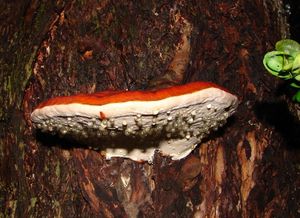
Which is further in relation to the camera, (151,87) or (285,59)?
(151,87)

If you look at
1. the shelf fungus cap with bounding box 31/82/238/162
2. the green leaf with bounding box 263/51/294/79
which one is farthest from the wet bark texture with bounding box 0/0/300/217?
Result: the green leaf with bounding box 263/51/294/79

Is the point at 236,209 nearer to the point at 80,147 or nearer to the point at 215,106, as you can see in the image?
the point at 215,106

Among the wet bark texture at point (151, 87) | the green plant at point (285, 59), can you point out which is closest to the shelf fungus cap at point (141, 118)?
the wet bark texture at point (151, 87)

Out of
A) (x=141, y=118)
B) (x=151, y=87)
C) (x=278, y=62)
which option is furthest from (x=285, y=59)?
(x=151, y=87)

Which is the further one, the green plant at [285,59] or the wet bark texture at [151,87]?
the wet bark texture at [151,87]

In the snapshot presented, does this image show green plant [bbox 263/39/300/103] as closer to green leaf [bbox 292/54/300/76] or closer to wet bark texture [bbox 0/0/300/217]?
green leaf [bbox 292/54/300/76]

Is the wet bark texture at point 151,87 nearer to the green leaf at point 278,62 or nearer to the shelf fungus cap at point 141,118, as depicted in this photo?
the shelf fungus cap at point 141,118

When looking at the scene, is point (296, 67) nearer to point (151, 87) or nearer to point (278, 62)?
point (278, 62)
